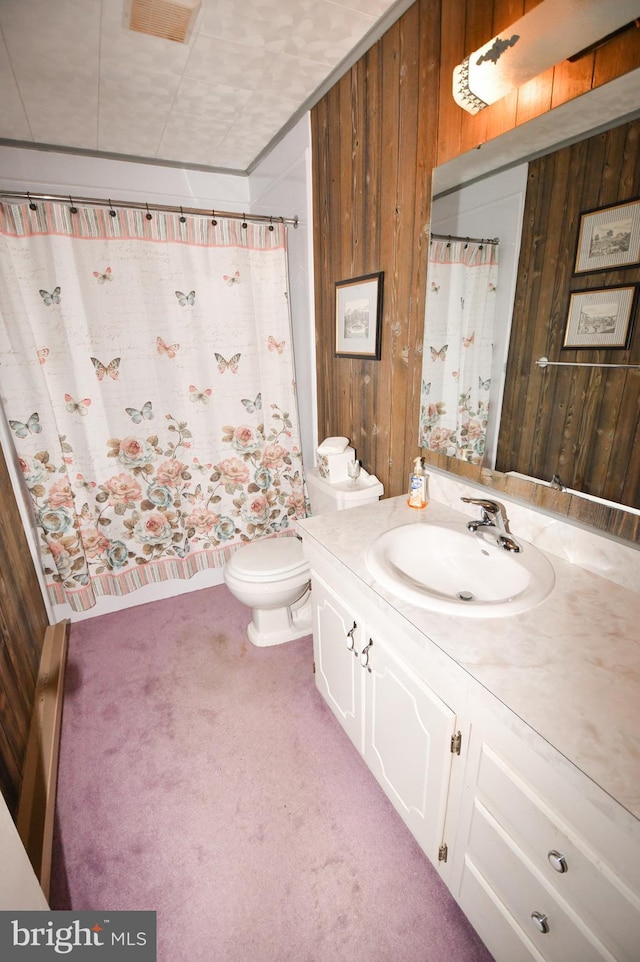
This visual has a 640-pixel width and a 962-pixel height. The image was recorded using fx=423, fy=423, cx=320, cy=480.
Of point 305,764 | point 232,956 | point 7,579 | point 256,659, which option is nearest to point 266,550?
point 256,659

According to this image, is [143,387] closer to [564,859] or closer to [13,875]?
[13,875]

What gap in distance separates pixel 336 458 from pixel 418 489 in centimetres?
51

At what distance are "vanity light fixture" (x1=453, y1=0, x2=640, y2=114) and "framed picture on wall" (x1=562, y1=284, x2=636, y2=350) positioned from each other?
49 cm

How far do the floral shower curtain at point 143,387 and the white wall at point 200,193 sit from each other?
98 mm

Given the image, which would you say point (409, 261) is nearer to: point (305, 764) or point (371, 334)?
point (371, 334)

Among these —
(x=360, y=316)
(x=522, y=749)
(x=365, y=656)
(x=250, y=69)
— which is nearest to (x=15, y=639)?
(x=365, y=656)

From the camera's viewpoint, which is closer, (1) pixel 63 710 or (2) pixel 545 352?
(2) pixel 545 352

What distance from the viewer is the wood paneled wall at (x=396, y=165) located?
105 cm

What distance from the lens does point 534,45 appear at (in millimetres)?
940

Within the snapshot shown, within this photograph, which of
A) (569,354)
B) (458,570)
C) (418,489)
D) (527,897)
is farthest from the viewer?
(418,489)

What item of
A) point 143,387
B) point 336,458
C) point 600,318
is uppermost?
point 600,318

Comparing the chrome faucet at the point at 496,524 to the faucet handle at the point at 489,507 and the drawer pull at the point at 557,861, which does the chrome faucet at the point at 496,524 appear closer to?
the faucet handle at the point at 489,507

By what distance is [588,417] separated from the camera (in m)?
0.99

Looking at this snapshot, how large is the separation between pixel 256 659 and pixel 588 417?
1.68m
